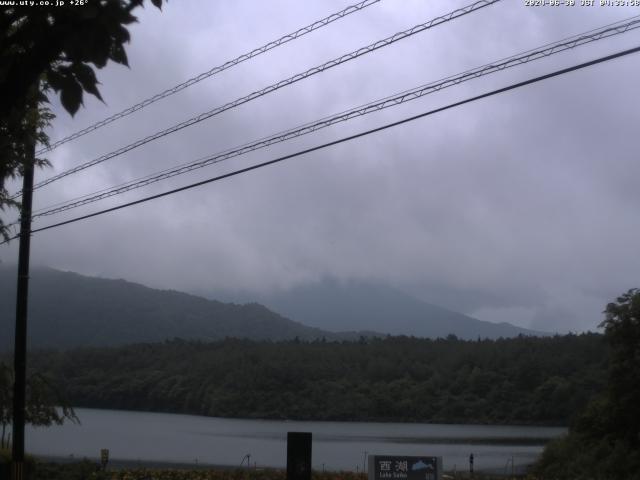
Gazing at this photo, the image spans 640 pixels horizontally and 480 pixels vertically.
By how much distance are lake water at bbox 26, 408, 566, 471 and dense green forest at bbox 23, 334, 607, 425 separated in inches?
92.4

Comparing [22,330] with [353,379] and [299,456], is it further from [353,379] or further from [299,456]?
[353,379]

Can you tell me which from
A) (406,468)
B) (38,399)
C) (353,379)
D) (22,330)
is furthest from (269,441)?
(406,468)

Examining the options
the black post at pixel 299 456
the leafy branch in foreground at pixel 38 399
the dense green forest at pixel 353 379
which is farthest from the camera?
the dense green forest at pixel 353 379

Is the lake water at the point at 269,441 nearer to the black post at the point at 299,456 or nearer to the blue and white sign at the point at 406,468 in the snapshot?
the blue and white sign at the point at 406,468

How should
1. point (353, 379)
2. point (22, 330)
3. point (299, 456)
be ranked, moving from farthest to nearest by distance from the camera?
point (353, 379) < point (22, 330) < point (299, 456)

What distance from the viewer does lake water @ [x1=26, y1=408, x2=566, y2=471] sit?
44375 millimetres

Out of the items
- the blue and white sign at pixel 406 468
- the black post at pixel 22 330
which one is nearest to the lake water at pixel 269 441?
the black post at pixel 22 330

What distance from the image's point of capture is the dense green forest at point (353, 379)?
6219 centimetres

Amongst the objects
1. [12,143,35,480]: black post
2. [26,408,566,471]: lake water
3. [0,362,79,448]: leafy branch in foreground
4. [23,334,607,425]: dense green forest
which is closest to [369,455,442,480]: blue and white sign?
[12,143,35,480]: black post

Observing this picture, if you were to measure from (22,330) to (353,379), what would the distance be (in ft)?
212

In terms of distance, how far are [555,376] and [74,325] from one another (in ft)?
496

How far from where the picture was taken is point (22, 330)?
64.3 ft

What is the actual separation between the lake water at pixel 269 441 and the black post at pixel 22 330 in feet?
62.1

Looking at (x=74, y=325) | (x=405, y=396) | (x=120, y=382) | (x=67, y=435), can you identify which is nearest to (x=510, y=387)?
(x=405, y=396)
